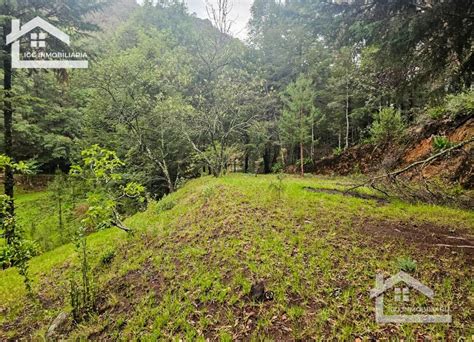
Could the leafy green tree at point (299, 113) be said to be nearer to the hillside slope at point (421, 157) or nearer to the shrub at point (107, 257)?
the hillside slope at point (421, 157)

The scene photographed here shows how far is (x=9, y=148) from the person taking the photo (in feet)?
22.8

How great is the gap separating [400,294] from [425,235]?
75.3 inches

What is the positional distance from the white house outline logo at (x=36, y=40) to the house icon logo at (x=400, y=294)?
9.10m

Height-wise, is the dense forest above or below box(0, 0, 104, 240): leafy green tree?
below

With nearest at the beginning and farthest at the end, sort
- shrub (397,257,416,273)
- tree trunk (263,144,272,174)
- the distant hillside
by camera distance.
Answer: shrub (397,257,416,273) → tree trunk (263,144,272,174) → the distant hillside

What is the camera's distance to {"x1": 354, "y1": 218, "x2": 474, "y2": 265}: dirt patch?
3928 millimetres

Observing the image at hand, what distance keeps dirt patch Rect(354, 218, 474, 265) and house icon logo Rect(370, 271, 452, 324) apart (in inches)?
38.6

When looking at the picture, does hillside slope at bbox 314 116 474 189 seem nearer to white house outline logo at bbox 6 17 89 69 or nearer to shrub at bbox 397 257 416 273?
shrub at bbox 397 257 416 273

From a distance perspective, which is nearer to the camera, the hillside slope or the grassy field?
the grassy field

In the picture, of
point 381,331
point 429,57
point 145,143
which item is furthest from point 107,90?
point 381,331

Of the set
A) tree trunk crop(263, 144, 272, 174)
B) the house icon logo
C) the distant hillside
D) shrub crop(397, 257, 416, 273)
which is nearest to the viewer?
the house icon logo

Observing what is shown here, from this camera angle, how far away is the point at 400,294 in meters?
3.14

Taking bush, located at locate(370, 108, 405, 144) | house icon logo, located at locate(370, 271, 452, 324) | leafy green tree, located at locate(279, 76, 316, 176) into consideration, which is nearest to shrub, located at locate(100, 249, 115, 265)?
house icon logo, located at locate(370, 271, 452, 324)

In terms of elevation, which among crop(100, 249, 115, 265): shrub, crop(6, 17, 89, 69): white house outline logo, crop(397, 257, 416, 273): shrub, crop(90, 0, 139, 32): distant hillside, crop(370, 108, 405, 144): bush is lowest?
crop(100, 249, 115, 265): shrub
